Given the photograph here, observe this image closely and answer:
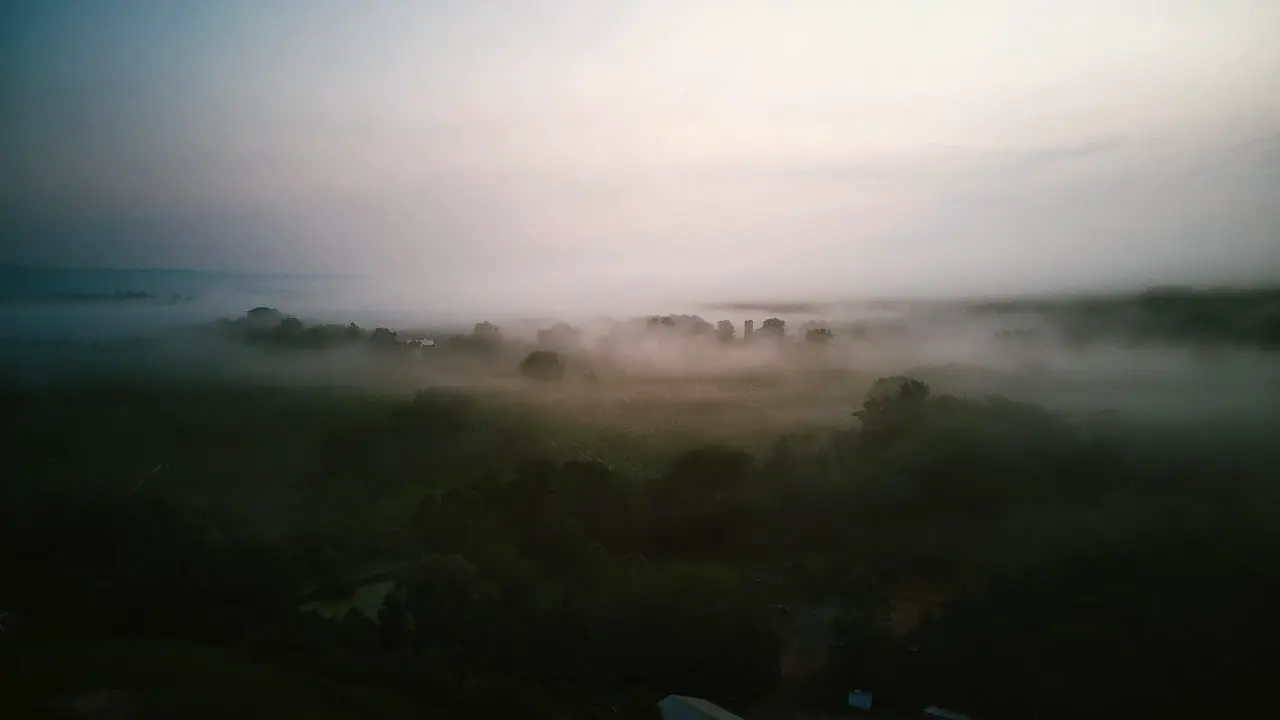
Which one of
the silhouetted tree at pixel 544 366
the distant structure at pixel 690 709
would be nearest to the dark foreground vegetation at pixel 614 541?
the silhouetted tree at pixel 544 366

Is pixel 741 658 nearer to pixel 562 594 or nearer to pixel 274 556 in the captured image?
pixel 562 594

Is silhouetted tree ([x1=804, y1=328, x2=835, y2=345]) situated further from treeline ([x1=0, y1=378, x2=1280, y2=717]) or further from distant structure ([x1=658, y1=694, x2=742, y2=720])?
distant structure ([x1=658, y1=694, x2=742, y2=720])

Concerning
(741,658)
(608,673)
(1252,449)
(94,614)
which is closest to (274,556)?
(94,614)

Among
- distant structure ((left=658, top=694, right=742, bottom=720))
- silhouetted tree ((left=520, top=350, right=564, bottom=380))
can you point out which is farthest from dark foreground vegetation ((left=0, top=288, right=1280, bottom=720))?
distant structure ((left=658, top=694, right=742, bottom=720))

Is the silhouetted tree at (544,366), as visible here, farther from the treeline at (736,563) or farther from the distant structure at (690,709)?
the distant structure at (690,709)

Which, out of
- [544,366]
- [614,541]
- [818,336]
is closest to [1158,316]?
[818,336]
